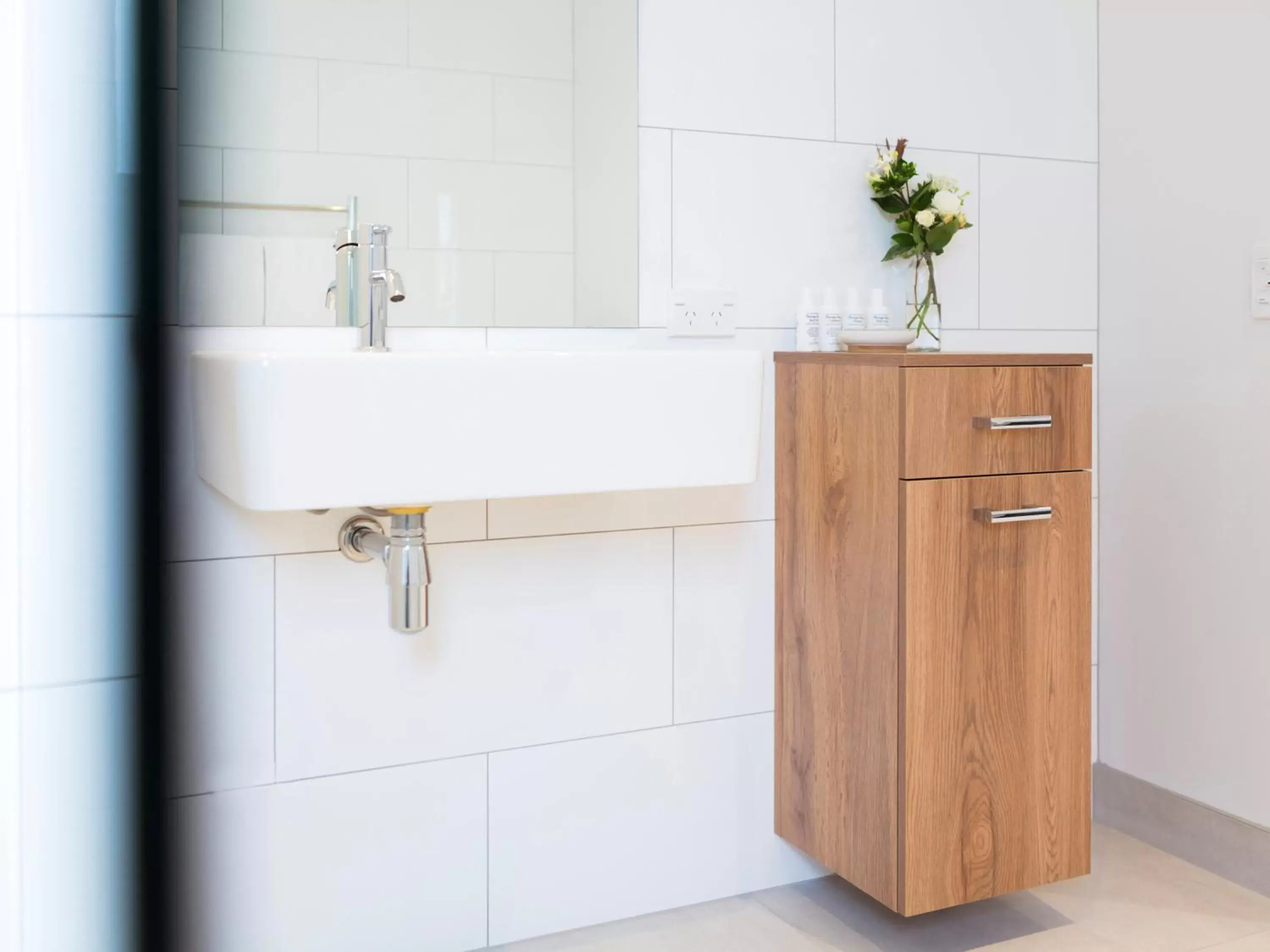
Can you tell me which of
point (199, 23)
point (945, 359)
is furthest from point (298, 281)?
point (199, 23)

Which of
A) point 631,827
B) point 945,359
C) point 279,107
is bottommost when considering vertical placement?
point 631,827

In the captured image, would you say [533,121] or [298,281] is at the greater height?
[533,121]

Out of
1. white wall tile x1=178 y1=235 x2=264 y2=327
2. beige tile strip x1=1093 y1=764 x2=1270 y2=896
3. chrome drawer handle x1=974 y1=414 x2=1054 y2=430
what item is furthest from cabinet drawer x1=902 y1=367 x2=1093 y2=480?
white wall tile x1=178 y1=235 x2=264 y2=327

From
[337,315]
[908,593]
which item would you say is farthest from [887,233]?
[337,315]

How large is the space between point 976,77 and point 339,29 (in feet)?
3.78

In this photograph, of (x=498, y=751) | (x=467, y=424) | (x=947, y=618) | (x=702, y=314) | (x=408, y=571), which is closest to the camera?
(x=467, y=424)

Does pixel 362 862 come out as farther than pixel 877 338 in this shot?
No

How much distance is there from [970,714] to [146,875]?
5.16 ft

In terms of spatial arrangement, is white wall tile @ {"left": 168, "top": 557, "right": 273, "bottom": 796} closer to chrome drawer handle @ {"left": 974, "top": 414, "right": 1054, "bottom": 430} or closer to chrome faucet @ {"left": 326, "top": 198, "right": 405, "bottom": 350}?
chrome faucet @ {"left": 326, "top": 198, "right": 405, "bottom": 350}

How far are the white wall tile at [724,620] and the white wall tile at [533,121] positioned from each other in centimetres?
64

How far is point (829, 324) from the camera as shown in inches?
72.7

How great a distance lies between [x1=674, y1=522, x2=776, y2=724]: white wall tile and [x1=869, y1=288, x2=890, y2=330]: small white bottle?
38 cm

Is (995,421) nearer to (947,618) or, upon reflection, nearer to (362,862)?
(947,618)

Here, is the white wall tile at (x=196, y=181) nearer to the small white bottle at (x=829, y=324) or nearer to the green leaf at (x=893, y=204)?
the small white bottle at (x=829, y=324)
